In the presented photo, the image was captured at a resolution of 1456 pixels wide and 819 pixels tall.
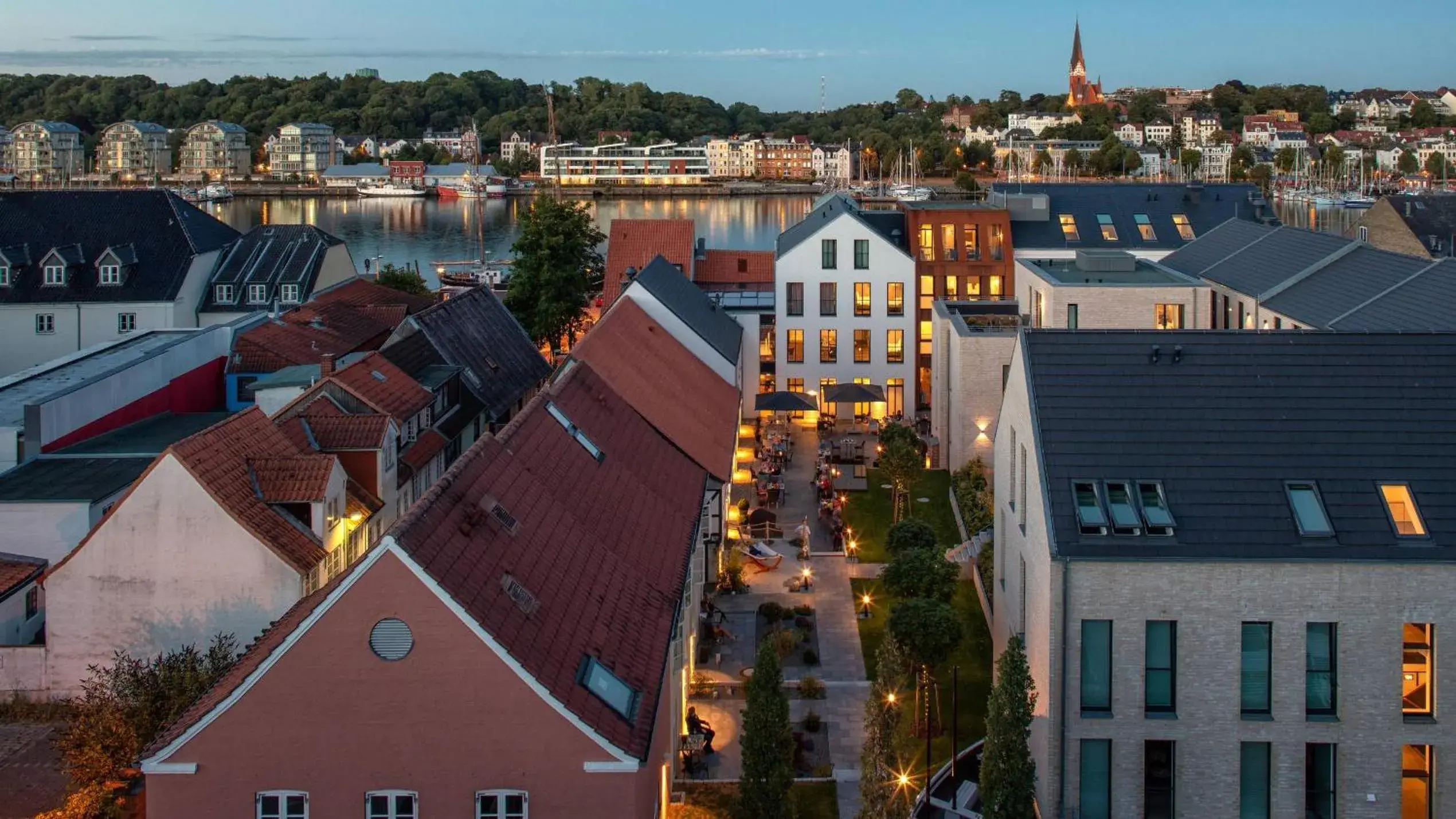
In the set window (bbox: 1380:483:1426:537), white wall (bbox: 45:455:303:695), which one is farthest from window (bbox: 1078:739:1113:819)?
white wall (bbox: 45:455:303:695)

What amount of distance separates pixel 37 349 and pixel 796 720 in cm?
3210

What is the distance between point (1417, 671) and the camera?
1620cm

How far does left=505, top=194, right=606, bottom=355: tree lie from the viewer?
4947cm

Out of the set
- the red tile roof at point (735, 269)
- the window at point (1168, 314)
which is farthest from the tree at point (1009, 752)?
the red tile roof at point (735, 269)

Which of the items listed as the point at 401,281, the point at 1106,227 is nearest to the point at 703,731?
the point at 1106,227

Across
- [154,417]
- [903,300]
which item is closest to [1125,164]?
[903,300]

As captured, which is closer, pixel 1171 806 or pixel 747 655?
pixel 1171 806

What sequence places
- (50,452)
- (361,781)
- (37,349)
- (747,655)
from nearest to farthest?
(361,781) → (747,655) → (50,452) → (37,349)

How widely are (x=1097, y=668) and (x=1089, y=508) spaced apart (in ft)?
5.96

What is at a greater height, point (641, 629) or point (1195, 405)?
point (1195, 405)

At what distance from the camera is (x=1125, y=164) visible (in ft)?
609

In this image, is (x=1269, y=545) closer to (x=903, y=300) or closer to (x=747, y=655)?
(x=747, y=655)

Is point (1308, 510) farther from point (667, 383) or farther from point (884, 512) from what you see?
point (884, 512)

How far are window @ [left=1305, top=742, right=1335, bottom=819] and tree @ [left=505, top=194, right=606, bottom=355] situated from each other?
1415 inches
